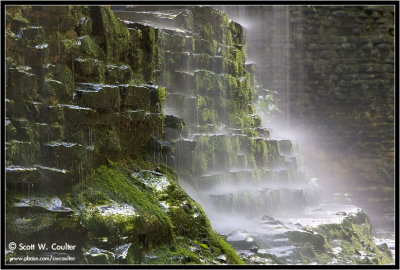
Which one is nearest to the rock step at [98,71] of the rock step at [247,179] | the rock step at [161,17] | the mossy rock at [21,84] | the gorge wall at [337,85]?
the mossy rock at [21,84]

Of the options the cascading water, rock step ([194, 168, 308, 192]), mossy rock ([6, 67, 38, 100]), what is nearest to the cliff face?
mossy rock ([6, 67, 38, 100])

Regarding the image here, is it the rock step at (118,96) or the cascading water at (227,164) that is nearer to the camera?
the rock step at (118,96)

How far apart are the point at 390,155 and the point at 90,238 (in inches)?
332

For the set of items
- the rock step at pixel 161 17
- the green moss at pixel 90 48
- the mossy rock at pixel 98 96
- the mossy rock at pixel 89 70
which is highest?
the rock step at pixel 161 17

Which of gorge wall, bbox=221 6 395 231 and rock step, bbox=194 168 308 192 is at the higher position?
gorge wall, bbox=221 6 395 231

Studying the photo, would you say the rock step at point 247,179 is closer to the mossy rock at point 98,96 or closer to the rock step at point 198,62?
the rock step at point 198,62

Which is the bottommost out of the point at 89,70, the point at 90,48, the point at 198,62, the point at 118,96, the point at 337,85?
the point at 118,96

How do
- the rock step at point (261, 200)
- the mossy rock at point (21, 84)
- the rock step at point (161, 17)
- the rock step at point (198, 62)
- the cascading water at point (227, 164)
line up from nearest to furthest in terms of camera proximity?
1. the mossy rock at point (21, 84)
2. the cascading water at point (227, 164)
3. the rock step at point (261, 200)
4. the rock step at point (198, 62)
5. the rock step at point (161, 17)

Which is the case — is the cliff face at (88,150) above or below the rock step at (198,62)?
below

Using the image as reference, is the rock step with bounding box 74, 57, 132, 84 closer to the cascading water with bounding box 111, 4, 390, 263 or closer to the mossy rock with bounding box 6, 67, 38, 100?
the mossy rock with bounding box 6, 67, 38, 100

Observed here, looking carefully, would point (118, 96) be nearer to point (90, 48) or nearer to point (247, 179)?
point (90, 48)

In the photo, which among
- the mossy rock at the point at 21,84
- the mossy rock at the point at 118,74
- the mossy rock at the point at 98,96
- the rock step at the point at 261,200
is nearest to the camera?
the mossy rock at the point at 21,84

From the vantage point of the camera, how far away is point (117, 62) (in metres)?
4.03

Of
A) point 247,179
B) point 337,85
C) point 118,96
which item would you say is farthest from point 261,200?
point 337,85
